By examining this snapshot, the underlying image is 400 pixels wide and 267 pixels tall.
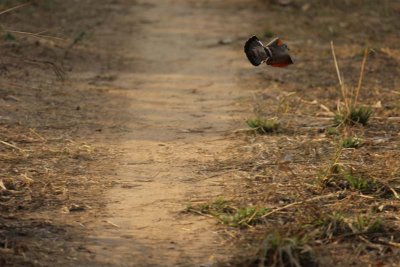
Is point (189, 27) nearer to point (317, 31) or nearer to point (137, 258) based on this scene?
point (317, 31)

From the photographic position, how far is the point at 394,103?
22.0 ft

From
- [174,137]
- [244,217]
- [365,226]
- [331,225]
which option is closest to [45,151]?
[174,137]

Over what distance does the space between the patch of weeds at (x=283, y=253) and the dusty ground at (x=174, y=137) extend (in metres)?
0.01

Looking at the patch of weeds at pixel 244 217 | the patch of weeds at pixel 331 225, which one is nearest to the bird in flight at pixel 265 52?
the patch of weeds at pixel 244 217

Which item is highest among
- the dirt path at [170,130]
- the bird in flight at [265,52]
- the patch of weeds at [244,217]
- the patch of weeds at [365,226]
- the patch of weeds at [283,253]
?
the bird in flight at [265,52]

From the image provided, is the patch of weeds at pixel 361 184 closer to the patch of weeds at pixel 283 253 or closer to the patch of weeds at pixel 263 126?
the patch of weeds at pixel 283 253

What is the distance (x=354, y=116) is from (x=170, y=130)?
4.10 feet

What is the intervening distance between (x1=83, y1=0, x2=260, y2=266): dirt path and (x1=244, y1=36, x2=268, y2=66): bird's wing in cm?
71

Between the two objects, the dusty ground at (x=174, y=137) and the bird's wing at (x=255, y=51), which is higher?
the bird's wing at (x=255, y=51)

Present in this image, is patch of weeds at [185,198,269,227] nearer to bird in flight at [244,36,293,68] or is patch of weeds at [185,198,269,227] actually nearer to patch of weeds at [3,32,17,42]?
bird in flight at [244,36,293,68]

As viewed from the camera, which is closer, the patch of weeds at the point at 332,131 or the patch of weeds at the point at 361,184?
the patch of weeds at the point at 361,184

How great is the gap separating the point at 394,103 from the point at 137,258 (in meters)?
3.43

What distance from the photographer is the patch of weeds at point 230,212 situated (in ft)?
13.8

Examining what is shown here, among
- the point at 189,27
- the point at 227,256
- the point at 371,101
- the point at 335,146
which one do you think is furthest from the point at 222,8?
the point at 227,256
